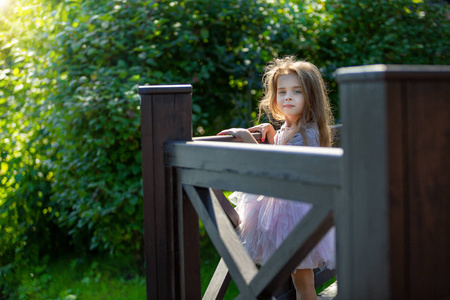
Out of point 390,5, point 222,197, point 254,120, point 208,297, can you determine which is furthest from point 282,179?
point 390,5

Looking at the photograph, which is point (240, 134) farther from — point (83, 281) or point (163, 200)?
point (83, 281)

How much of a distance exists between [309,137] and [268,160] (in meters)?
0.93

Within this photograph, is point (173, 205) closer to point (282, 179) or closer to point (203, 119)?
point (282, 179)

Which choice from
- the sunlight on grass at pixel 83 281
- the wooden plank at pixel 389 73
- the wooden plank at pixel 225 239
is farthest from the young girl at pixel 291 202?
the sunlight on grass at pixel 83 281

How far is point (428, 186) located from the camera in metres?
1.11

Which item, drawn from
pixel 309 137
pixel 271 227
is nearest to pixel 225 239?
pixel 271 227

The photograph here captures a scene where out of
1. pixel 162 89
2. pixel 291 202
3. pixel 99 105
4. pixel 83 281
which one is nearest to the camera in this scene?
pixel 162 89

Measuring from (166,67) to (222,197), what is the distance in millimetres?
2204

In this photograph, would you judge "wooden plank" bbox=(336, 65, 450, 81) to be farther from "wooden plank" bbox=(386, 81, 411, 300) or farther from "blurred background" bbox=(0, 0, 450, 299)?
"blurred background" bbox=(0, 0, 450, 299)

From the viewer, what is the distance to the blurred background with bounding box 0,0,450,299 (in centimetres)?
373

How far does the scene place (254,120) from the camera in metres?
4.53

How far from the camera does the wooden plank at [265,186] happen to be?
121cm

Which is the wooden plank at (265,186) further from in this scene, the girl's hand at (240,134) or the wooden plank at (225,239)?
the girl's hand at (240,134)

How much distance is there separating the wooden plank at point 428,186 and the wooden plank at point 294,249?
204 mm
